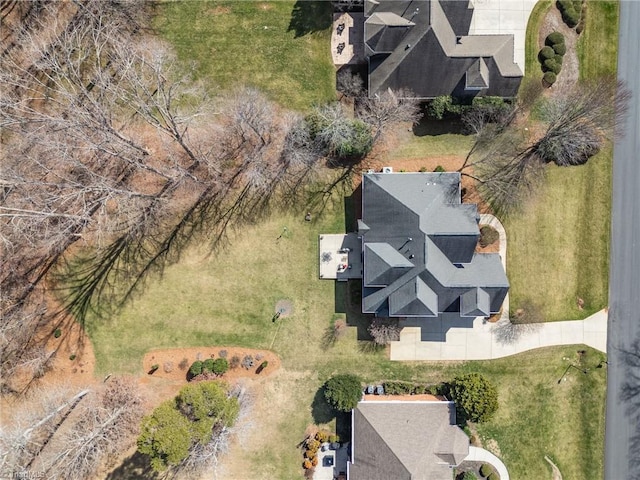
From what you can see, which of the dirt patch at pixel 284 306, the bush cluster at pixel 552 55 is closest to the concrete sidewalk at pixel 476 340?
the dirt patch at pixel 284 306

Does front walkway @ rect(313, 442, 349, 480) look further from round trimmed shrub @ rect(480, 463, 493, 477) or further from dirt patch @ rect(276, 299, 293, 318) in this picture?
dirt patch @ rect(276, 299, 293, 318)

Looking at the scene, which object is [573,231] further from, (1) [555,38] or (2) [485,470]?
(2) [485,470]

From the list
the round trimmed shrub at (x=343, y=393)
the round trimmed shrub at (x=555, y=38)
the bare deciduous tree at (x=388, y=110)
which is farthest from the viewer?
the round trimmed shrub at (x=555, y=38)

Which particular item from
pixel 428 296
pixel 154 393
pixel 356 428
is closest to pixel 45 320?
pixel 154 393

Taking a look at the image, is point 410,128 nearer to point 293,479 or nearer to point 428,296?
point 428,296

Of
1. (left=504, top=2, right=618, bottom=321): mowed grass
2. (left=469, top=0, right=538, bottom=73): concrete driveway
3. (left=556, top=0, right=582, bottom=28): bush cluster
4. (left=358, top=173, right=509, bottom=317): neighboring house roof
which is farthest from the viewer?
(left=504, top=2, right=618, bottom=321): mowed grass

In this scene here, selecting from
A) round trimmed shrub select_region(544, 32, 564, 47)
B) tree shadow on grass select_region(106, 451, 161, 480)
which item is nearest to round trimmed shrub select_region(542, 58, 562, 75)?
round trimmed shrub select_region(544, 32, 564, 47)

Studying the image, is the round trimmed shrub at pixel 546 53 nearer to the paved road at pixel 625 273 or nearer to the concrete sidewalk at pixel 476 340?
the paved road at pixel 625 273
